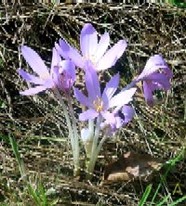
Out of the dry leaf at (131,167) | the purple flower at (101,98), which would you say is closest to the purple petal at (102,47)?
the purple flower at (101,98)

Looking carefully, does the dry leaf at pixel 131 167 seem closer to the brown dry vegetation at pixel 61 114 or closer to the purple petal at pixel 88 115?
the brown dry vegetation at pixel 61 114

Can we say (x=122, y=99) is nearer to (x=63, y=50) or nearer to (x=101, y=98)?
(x=101, y=98)

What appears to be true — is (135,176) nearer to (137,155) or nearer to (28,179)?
(137,155)

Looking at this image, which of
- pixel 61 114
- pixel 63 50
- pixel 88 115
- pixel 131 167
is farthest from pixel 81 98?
pixel 61 114

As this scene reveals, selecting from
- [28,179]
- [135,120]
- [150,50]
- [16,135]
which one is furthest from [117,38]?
[28,179]

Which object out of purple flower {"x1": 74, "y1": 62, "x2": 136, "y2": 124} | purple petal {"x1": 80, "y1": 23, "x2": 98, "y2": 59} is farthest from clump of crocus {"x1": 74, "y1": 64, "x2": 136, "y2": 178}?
purple petal {"x1": 80, "y1": 23, "x2": 98, "y2": 59}

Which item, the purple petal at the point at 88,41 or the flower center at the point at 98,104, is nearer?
the flower center at the point at 98,104
